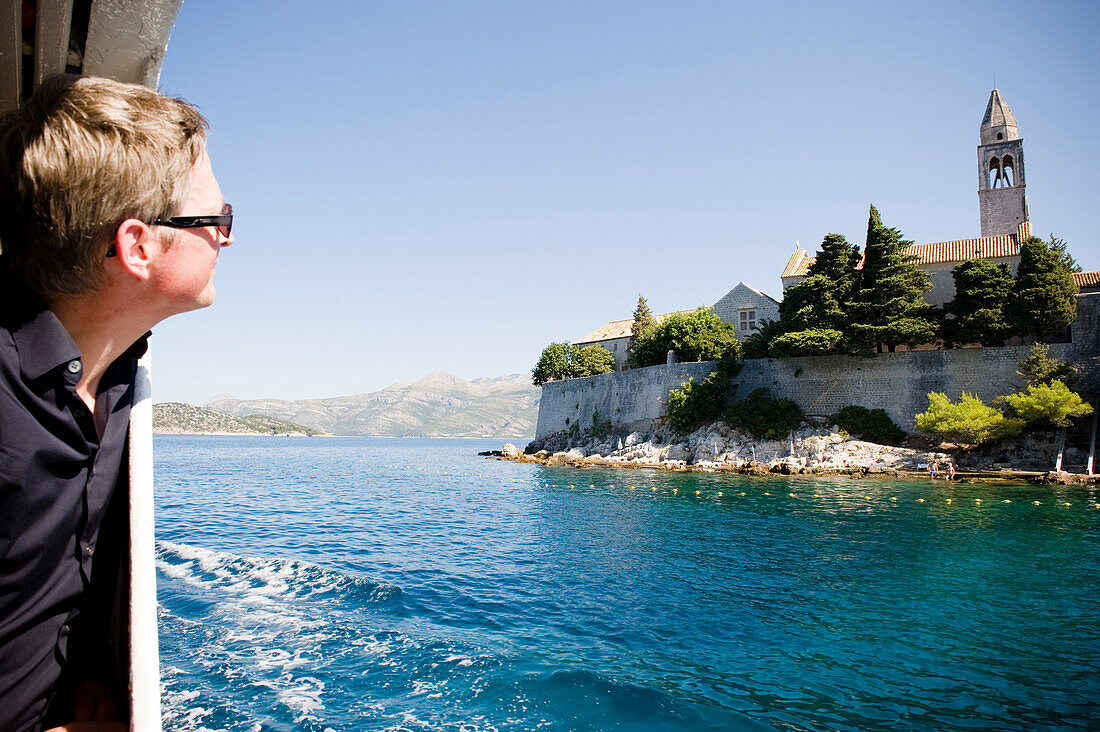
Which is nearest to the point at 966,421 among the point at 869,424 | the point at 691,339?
the point at 869,424

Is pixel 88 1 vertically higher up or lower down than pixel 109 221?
higher up

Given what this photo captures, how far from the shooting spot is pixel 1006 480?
79.4ft

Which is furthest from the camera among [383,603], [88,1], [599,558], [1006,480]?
[1006,480]

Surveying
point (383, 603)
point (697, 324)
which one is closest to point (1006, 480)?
point (697, 324)

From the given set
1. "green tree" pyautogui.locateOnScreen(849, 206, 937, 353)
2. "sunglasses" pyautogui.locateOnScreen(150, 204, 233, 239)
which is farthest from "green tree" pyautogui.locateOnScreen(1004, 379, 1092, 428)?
"sunglasses" pyautogui.locateOnScreen(150, 204, 233, 239)

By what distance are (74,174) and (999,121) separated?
4932cm

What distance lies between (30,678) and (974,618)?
1025cm

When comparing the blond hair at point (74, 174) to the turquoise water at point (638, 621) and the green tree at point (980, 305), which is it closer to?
the turquoise water at point (638, 621)

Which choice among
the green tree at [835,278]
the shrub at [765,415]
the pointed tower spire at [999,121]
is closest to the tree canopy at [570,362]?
the shrub at [765,415]

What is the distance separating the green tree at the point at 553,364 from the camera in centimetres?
5250

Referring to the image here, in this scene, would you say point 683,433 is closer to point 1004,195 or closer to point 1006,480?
point 1006,480

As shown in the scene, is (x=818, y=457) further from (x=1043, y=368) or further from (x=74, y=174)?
(x=74, y=174)

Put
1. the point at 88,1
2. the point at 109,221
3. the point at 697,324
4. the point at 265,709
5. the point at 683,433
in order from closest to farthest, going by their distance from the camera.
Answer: the point at 109,221
the point at 88,1
the point at 265,709
the point at 683,433
the point at 697,324

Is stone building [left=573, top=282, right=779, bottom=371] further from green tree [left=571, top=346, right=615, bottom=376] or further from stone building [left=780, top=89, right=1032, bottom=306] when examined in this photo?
green tree [left=571, top=346, right=615, bottom=376]
